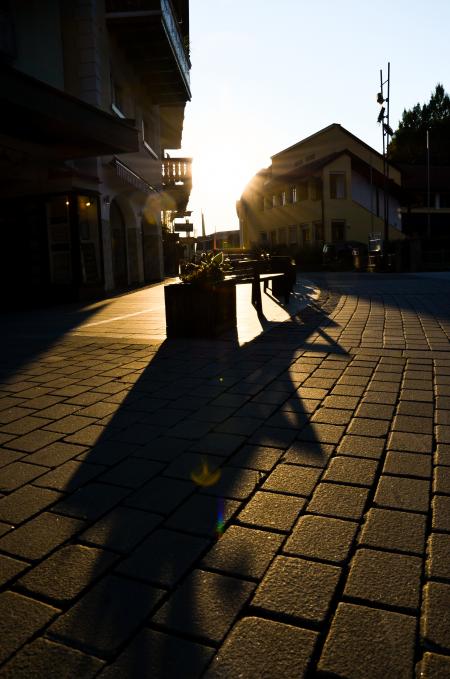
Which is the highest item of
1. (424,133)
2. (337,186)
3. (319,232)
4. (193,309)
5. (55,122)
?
(424,133)

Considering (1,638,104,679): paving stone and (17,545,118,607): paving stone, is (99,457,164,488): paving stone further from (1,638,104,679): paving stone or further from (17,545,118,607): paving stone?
(1,638,104,679): paving stone

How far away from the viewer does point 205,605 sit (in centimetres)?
157

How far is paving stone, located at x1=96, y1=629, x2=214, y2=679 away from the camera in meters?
1.32

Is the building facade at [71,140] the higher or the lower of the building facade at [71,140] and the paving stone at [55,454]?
the higher

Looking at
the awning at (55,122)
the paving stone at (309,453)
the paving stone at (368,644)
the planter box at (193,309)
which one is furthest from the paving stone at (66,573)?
the awning at (55,122)

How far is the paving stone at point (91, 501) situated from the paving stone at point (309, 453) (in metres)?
0.84

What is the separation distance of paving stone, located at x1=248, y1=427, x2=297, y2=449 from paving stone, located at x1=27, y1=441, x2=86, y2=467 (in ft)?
3.13

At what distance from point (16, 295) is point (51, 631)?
12990mm

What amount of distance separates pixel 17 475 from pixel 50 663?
1.35 meters

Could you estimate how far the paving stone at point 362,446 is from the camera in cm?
270

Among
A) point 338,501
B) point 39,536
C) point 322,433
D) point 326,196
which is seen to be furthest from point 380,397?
point 326,196

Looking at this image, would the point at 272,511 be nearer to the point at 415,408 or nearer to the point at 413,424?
the point at 413,424

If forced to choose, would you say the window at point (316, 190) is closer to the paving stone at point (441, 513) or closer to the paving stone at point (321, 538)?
the paving stone at point (441, 513)

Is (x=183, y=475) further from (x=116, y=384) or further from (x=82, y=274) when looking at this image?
(x=82, y=274)
